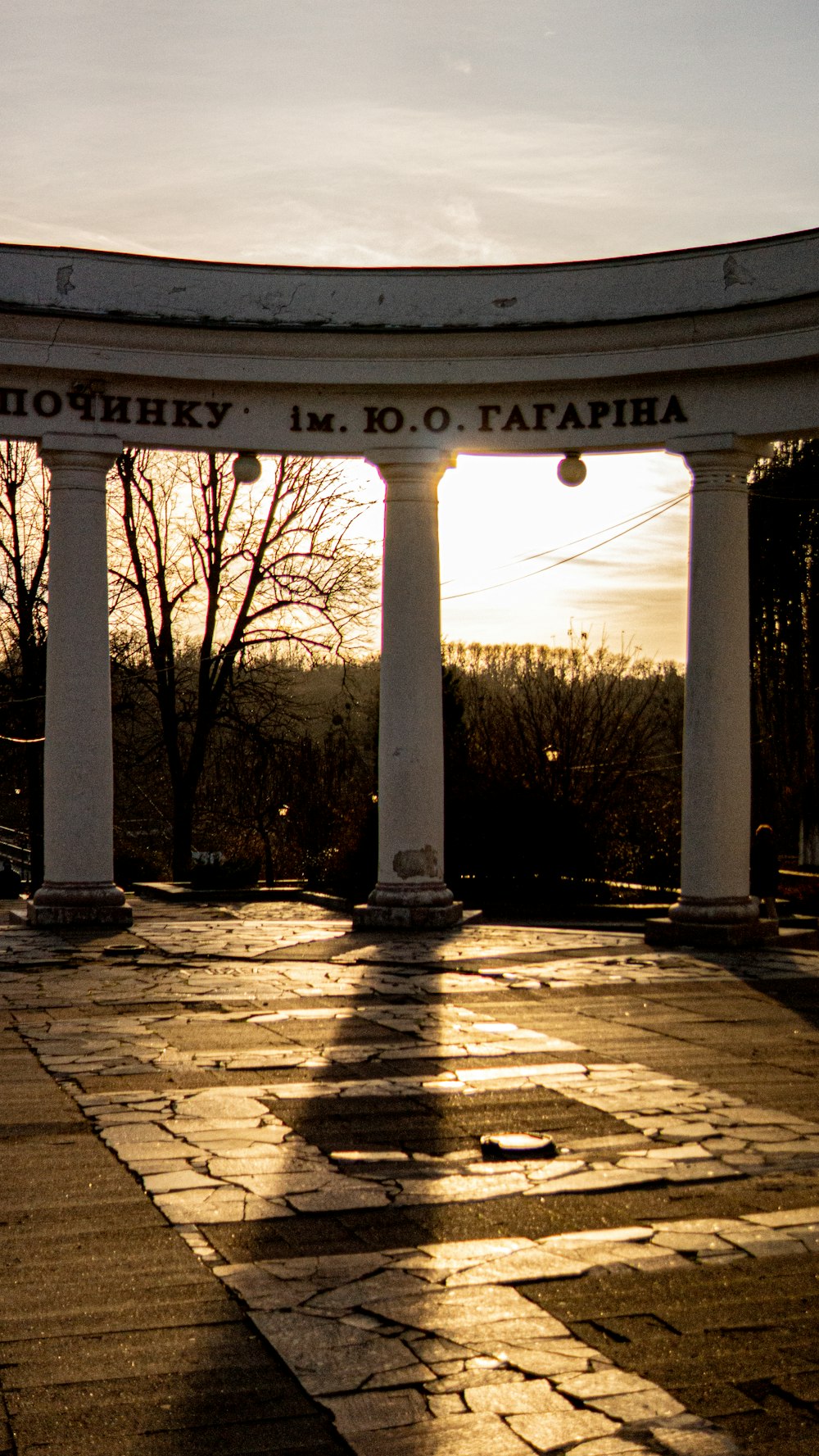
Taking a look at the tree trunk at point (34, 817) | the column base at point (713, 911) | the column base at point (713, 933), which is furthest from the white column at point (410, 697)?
the tree trunk at point (34, 817)

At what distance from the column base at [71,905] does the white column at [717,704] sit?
623 cm

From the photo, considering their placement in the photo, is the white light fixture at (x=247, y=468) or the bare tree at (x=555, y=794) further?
the bare tree at (x=555, y=794)

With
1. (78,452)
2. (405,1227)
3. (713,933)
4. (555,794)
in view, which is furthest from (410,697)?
(555,794)

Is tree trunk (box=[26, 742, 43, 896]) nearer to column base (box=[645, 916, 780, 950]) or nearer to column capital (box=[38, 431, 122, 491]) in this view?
column capital (box=[38, 431, 122, 491])

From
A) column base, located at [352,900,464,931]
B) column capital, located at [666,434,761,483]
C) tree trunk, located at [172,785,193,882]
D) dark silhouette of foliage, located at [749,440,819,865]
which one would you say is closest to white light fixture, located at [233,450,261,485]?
column capital, located at [666,434,761,483]

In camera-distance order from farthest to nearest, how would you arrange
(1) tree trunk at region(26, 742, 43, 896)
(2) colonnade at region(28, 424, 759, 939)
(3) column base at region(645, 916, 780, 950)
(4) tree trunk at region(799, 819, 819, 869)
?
(4) tree trunk at region(799, 819, 819, 869) → (1) tree trunk at region(26, 742, 43, 896) → (2) colonnade at region(28, 424, 759, 939) → (3) column base at region(645, 916, 780, 950)

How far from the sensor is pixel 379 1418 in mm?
4566

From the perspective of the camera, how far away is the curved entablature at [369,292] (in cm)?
1686

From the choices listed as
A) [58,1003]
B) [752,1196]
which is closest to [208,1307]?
[752,1196]

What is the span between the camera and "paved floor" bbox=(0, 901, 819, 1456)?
465 centimetres

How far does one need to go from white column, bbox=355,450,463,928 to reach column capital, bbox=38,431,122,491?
2.99m

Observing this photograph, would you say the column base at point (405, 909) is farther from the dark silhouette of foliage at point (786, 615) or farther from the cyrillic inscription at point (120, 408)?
the dark silhouette of foliage at point (786, 615)

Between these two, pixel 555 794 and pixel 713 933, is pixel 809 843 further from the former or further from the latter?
pixel 713 933

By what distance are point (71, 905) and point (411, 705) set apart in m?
4.32
